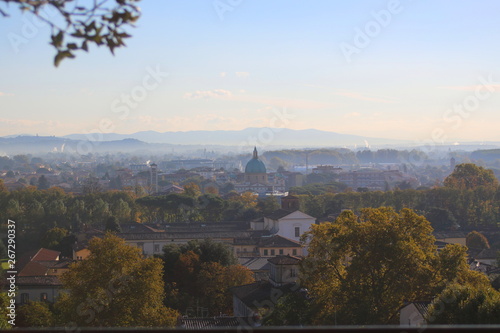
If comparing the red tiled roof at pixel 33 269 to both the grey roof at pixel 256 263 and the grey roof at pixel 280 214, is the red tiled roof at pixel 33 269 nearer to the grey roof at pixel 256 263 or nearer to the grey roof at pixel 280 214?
the grey roof at pixel 256 263

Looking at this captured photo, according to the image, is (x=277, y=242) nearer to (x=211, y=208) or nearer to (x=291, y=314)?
(x=211, y=208)

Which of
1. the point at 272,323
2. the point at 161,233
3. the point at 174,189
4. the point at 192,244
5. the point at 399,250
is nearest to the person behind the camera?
the point at 272,323

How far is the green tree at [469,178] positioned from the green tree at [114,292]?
36.4m

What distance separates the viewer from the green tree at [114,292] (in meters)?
15.6

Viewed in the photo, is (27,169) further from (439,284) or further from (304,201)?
(439,284)

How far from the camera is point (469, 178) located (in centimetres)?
5109

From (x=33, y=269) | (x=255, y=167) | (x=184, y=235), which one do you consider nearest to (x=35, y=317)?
(x=33, y=269)

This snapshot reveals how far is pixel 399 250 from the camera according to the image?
1614cm

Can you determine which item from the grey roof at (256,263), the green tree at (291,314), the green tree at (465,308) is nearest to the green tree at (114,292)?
the green tree at (291,314)

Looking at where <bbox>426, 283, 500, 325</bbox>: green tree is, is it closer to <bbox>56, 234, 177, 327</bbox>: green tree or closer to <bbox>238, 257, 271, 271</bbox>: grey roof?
<bbox>56, 234, 177, 327</bbox>: green tree

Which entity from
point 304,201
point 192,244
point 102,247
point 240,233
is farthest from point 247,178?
point 102,247

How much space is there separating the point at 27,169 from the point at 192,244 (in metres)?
139

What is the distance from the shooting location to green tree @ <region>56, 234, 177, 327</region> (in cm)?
1564

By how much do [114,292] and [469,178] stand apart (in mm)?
39321
